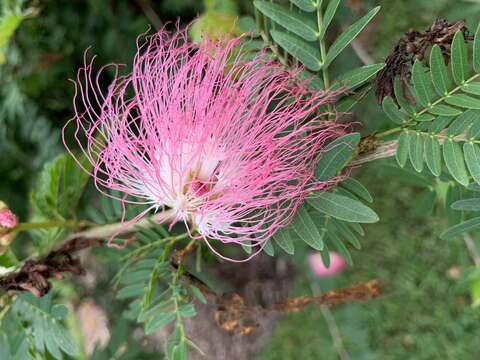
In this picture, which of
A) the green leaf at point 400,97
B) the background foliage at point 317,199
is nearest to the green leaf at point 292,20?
the background foliage at point 317,199

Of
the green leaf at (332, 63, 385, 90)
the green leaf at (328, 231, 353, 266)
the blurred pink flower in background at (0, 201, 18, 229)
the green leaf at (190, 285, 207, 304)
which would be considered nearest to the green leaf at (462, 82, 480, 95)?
the green leaf at (332, 63, 385, 90)

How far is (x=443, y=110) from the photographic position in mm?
763

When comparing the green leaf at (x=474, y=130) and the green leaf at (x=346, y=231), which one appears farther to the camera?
the green leaf at (x=346, y=231)

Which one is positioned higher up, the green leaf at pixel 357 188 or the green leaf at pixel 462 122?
the green leaf at pixel 462 122

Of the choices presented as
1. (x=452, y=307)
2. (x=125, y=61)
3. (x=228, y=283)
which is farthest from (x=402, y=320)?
(x=125, y=61)

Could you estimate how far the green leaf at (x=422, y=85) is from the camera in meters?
0.75

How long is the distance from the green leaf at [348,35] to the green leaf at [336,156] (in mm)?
135

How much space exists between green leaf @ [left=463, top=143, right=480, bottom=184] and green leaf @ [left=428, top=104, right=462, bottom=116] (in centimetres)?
5

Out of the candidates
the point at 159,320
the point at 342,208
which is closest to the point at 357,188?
the point at 342,208

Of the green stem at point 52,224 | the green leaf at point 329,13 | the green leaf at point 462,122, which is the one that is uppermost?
the green leaf at point 329,13

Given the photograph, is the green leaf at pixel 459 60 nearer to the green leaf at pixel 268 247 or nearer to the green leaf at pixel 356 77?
the green leaf at pixel 356 77

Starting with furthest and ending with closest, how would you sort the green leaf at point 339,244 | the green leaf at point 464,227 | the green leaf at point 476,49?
1. the green leaf at point 339,244
2. the green leaf at point 464,227
3. the green leaf at point 476,49

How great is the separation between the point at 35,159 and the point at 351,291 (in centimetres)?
113

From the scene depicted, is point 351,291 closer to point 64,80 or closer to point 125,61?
point 125,61
